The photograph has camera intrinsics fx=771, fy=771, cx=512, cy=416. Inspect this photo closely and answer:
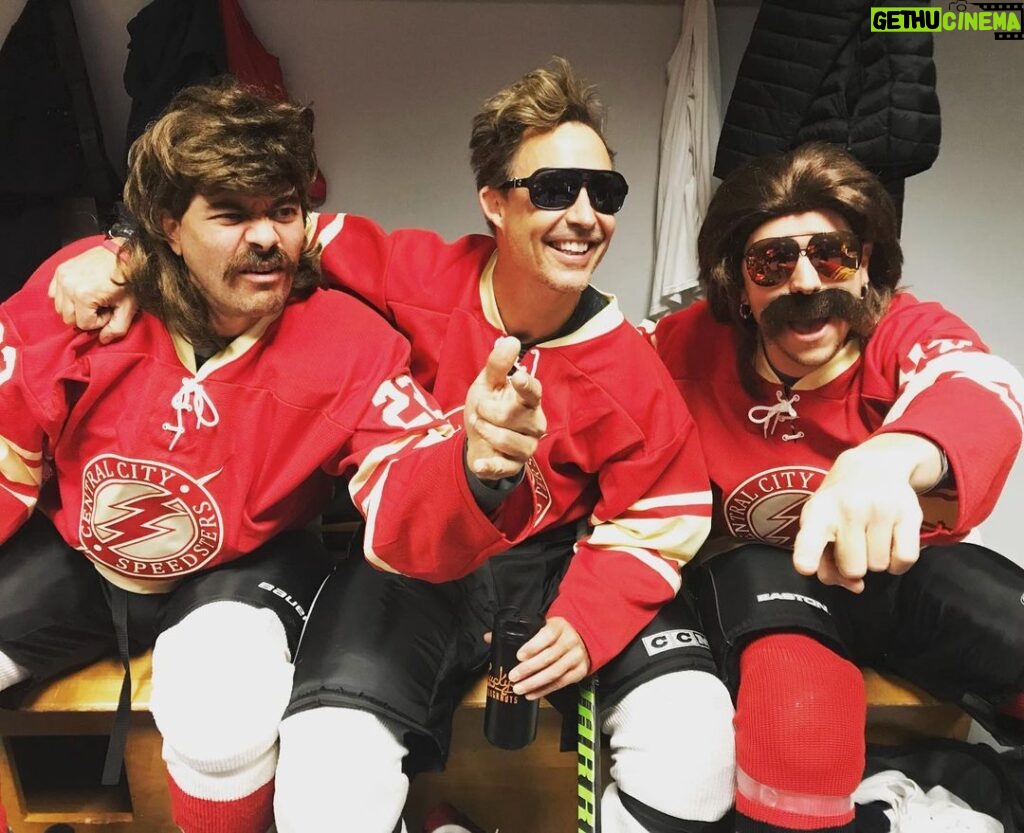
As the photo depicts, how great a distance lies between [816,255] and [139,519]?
1171 millimetres

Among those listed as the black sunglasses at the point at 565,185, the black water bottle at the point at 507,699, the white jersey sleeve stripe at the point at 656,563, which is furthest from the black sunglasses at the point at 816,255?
the black water bottle at the point at 507,699

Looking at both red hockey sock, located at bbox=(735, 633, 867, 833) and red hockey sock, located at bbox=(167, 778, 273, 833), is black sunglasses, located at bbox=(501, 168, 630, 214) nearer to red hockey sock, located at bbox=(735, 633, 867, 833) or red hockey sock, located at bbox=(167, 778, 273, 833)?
red hockey sock, located at bbox=(735, 633, 867, 833)

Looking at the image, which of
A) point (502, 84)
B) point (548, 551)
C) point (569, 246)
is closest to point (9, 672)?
point (548, 551)

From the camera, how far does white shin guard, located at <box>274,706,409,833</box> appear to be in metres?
1.05

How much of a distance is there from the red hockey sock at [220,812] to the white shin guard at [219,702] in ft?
0.04

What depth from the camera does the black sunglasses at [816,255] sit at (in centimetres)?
125

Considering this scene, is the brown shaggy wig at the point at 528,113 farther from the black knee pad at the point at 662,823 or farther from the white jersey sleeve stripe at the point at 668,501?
the black knee pad at the point at 662,823

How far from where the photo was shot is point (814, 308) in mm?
1258

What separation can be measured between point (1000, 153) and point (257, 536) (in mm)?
2085

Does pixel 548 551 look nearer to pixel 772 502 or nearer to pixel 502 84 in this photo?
pixel 772 502

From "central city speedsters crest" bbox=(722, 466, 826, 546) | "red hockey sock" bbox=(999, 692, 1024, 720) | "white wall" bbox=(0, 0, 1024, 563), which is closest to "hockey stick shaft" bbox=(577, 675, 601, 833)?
"central city speedsters crest" bbox=(722, 466, 826, 546)

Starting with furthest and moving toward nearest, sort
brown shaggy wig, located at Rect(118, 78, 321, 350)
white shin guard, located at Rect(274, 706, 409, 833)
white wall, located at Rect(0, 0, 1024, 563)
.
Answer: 1. white wall, located at Rect(0, 0, 1024, 563)
2. brown shaggy wig, located at Rect(118, 78, 321, 350)
3. white shin guard, located at Rect(274, 706, 409, 833)

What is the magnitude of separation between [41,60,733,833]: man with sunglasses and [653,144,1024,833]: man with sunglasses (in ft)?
0.32

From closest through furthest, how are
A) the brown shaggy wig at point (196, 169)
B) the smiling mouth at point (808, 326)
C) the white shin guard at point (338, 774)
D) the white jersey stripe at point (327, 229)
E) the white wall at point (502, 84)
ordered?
the white shin guard at point (338, 774) < the brown shaggy wig at point (196, 169) < the smiling mouth at point (808, 326) < the white jersey stripe at point (327, 229) < the white wall at point (502, 84)
